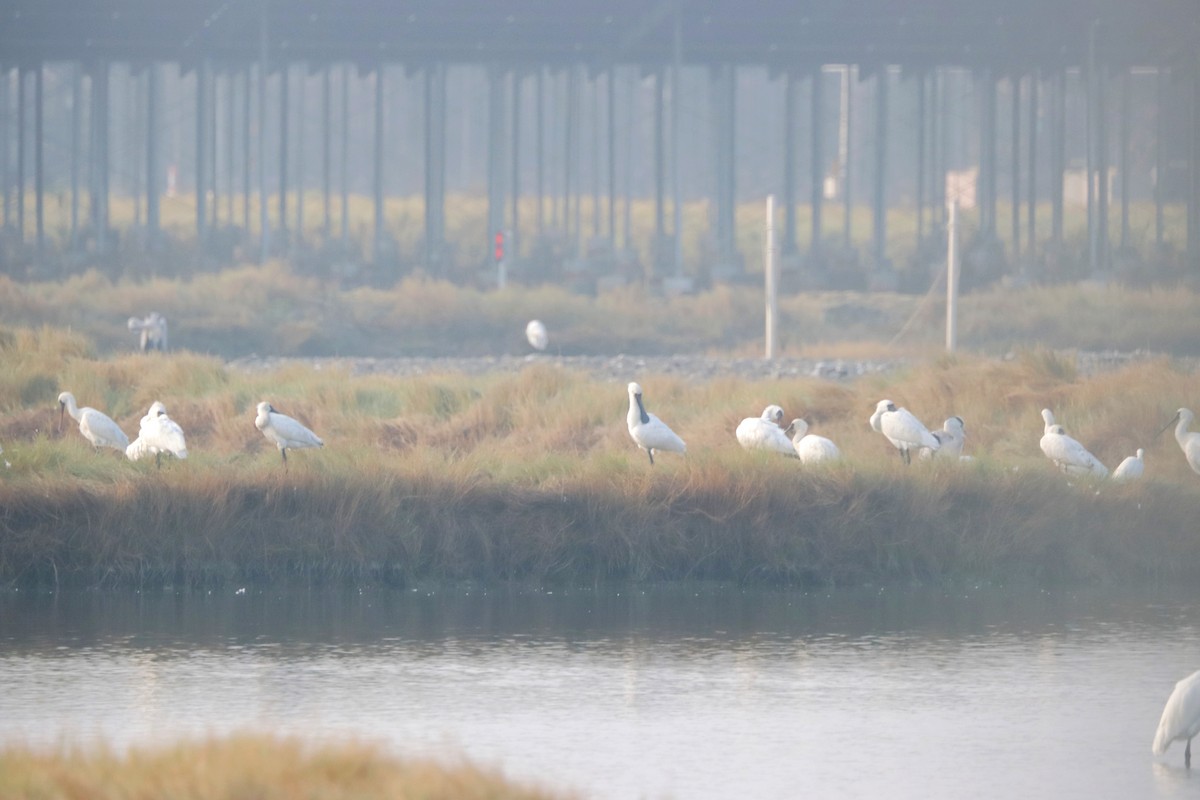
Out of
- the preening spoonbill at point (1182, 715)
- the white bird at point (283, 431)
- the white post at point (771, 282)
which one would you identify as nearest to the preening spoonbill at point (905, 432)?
the white bird at point (283, 431)

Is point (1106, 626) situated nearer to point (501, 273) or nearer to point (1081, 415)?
point (1081, 415)

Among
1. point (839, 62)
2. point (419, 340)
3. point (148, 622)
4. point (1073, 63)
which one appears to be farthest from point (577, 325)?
point (148, 622)

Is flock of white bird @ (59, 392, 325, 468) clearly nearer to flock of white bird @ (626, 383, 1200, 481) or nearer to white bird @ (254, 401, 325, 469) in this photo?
white bird @ (254, 401, 325, 469)

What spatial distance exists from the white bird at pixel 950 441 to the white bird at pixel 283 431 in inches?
191

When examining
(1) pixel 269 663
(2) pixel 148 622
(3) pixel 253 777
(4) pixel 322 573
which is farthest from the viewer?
(4) pixel 322 573

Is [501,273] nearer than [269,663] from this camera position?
No

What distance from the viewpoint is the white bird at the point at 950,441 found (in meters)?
14.9

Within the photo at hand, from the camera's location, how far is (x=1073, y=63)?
38.9 metres

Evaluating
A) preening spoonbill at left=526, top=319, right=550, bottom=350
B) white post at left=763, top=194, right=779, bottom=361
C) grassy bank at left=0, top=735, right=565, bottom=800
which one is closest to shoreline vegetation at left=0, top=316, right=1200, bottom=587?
grassy bank at left=0, top=735, right=565, bottom=800

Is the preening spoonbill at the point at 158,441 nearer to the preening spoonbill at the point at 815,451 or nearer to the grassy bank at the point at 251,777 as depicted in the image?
the preening spoonbill at the point at 815,451

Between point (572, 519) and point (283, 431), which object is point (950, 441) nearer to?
point (572, 519)

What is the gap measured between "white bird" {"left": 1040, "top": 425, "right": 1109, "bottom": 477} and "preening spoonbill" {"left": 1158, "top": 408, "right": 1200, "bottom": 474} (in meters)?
0.78

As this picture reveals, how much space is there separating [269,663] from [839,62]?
29407mm

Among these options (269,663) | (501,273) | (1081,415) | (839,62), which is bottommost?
(269,663)
